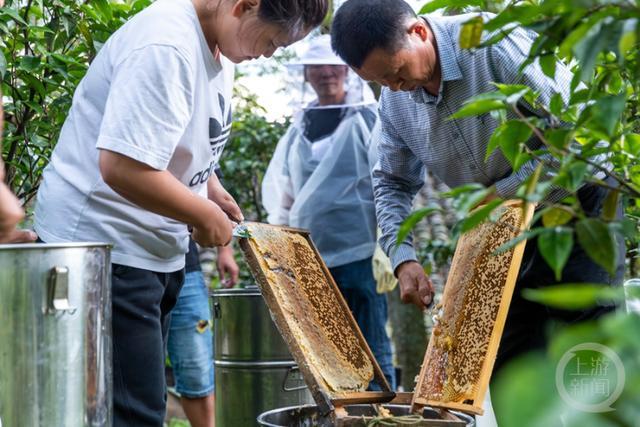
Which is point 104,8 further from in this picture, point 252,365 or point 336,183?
point 336,183

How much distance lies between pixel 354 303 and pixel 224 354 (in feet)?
2.55

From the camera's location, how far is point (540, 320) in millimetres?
2855

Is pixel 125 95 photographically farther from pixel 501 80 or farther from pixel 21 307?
pixel 501 80

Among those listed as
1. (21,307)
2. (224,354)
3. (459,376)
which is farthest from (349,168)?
(21,307)

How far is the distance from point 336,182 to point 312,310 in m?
2.10

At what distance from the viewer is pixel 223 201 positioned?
263cm

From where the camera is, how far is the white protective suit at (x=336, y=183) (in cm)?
459

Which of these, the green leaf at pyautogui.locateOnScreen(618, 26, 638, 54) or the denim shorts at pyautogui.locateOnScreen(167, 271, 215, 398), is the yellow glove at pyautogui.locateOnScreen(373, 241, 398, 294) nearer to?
the denim shorts at pyautogui.locateOnScreen(167, 271, 215, 398)

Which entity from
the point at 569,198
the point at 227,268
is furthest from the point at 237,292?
the point at 569,198

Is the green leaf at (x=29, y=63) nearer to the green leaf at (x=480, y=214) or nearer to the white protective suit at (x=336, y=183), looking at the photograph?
the green leaf at (x=480, y=214)

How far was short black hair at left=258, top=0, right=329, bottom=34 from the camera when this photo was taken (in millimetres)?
2076

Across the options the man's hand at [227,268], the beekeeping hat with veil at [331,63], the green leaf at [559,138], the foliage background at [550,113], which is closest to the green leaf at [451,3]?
the foliage background at [550,113]

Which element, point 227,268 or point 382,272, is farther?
point 382,272

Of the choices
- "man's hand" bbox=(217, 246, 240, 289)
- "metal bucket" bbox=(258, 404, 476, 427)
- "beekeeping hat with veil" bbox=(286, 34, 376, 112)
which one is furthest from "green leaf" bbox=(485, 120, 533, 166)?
"beekeeping hat with veil" bbox=(286, 34, 376, 112)
